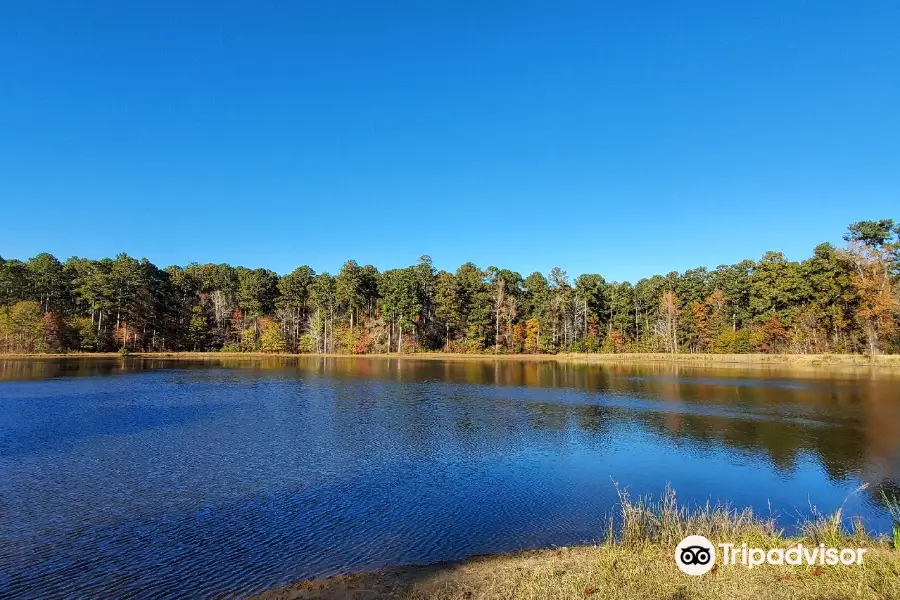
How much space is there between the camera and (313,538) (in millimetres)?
10453

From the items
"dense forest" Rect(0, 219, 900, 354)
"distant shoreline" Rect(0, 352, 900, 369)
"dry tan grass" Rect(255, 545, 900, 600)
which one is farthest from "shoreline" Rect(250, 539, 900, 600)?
"dense forest" Rect(0, 219, 900, 354)

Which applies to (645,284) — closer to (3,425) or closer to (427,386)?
(427,386)

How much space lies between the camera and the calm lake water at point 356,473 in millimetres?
9602

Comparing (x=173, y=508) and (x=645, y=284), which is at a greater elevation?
(x=645, y=284)

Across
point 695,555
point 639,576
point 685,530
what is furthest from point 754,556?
point 639,576

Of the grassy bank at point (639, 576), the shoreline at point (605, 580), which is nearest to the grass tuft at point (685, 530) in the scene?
the grassy bank at point (639, 576)

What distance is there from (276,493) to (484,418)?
14.1 meters

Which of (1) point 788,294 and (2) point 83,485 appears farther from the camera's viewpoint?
(1) point 788,294

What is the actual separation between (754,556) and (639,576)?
7.15ft

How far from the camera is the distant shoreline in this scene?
58.4 m

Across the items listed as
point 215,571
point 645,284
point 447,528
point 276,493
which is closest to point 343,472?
point 276,493

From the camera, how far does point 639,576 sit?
23.3 ft

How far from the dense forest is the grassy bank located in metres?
73.3

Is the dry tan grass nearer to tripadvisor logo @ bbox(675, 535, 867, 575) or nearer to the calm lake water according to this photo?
tripadvisor logo @ bbox(675, 535, 867, 575)
